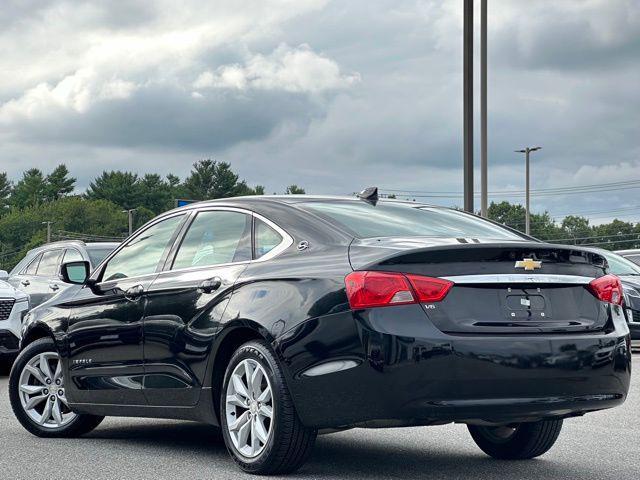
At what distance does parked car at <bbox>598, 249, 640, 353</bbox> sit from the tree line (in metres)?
116

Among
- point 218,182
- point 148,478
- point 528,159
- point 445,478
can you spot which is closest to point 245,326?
point 148,478

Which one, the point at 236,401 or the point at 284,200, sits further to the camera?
the point at 284,200

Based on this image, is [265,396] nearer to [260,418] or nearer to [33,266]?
[260,418]

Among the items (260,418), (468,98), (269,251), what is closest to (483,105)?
(468,98)

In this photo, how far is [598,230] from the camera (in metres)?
158

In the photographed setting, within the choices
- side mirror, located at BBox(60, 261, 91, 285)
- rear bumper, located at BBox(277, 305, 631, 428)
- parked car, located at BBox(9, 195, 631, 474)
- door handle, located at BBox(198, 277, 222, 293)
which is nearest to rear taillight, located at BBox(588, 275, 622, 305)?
parked car, located at BBox(9, 195, 631, 474)

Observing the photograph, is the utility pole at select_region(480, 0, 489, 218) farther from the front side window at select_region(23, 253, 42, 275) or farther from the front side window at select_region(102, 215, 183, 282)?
the front side window at select_region(102, 215, 183, 282)

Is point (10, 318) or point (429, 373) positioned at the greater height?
point (429, 373)

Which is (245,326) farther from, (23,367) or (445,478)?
(23,367)

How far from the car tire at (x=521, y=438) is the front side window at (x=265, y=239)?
1726 millimetres

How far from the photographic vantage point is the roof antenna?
747cm

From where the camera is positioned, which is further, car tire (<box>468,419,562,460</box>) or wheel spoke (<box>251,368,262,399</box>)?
car tire (<box>468,419,562,460</box>)

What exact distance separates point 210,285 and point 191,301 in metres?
0.19

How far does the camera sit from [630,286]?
18328 millimetres
